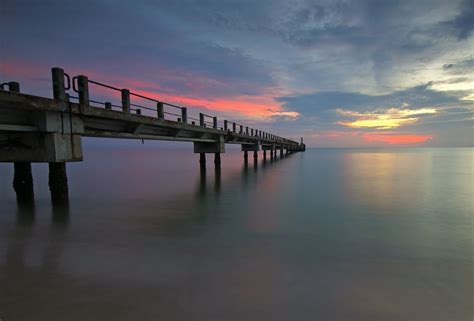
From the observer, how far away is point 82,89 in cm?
912

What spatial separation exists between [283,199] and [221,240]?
656cm

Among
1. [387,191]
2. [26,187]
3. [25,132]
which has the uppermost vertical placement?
[25,132]

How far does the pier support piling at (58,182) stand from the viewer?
9.73 metres

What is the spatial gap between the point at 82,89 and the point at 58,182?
13.5 feet

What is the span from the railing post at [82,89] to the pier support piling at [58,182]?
2808 mm

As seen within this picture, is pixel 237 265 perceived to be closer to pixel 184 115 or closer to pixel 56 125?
pixel 56 125

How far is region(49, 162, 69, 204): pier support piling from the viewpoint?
973 cm

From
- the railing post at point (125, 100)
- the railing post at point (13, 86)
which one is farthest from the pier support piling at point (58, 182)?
the railing post at point (125, 100)

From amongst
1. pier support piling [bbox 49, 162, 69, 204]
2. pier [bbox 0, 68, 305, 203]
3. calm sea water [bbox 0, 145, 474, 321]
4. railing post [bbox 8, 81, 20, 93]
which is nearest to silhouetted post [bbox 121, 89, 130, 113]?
pier [bbox 0, 68, 305, 203]

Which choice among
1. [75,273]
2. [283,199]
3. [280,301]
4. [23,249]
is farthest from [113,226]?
[283,199]

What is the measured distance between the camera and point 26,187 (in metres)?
12.3

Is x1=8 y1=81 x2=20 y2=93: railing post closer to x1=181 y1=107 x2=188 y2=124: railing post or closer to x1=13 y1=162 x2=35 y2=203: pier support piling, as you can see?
x1=13 y1=162 x2=35 y2=203: pier support piling

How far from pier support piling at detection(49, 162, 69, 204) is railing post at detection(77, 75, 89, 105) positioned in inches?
111

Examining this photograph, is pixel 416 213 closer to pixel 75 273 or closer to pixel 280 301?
pixel 280 301
